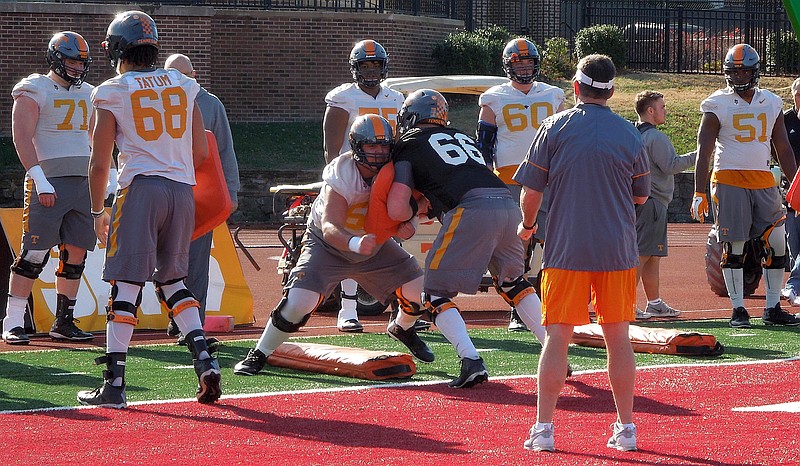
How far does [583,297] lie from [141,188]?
236cm

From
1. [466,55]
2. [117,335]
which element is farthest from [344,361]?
[466,55]

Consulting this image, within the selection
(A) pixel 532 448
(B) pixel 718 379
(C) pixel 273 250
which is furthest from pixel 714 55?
(A) pixel 532 448

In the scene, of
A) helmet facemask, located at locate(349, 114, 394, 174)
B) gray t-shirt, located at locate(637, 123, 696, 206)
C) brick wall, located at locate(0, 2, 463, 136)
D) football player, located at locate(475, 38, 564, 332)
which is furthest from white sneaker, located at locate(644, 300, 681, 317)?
brick wall, located at locate(0, 2, 463, 136)

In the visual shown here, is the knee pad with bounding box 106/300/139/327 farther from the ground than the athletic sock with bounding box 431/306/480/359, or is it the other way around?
the knee pad with bounding box 106/300/139/327

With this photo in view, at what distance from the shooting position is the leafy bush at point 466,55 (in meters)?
28.1

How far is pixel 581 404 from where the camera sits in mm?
6703

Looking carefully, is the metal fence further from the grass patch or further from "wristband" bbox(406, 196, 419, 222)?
"wristband" bbox(406, 196, 419, 222)

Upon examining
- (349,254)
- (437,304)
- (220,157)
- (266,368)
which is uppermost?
(220,157)

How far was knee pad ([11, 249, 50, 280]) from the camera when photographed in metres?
8.94

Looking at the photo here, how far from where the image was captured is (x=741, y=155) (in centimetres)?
979

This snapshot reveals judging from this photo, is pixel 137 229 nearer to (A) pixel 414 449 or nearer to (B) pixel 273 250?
(A) pixel 414 449

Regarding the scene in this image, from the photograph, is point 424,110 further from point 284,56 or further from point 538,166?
point 284,56

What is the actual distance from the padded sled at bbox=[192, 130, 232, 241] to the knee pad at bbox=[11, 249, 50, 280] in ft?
7.68

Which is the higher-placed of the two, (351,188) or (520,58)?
(520,58)
